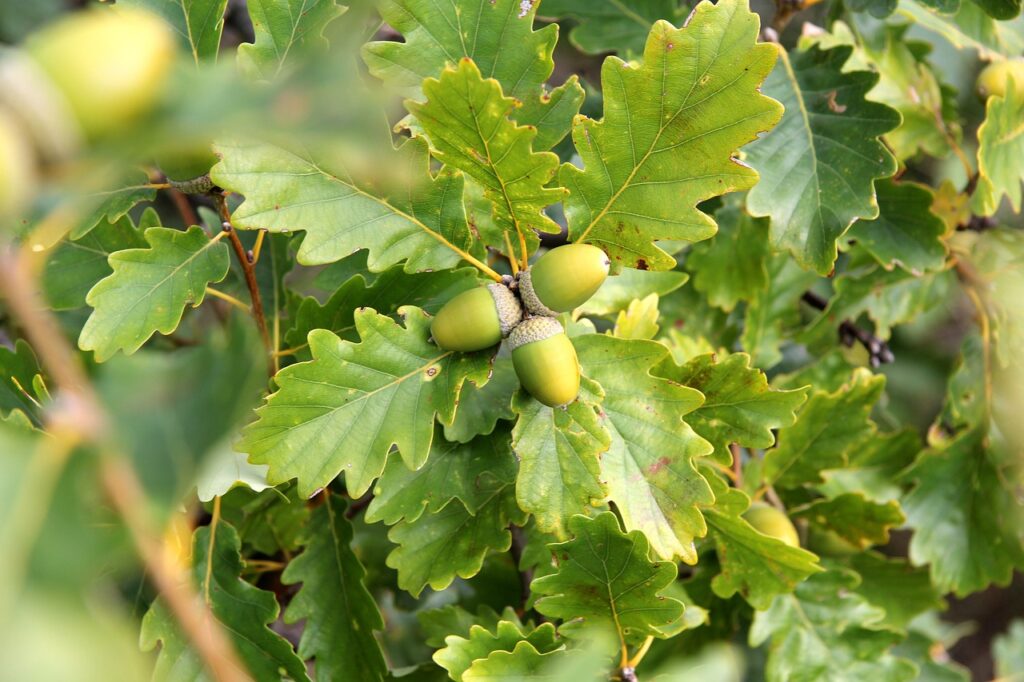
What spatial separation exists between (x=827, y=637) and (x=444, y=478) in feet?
2.26

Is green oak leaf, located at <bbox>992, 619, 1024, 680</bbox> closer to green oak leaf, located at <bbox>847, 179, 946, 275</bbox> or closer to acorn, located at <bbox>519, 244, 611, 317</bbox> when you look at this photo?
green oak leaf, located at <bbox>847, 179, 946, 275</bbox>

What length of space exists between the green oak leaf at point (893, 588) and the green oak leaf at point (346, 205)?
0.99 metres

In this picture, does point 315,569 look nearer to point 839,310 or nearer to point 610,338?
point 610,338

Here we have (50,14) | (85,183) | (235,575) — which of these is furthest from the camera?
(50,14)

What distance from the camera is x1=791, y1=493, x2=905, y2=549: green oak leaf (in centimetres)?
142

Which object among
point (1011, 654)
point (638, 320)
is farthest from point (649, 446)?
point (1011, 654)

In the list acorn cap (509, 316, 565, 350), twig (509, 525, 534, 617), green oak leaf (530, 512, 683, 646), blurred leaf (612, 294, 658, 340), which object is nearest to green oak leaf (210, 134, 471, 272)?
acorn cap (509, 316, 565, 350)

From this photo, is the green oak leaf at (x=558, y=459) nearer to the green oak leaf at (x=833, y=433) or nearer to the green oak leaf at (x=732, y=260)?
the green oak leaf at (x=833, y=433)

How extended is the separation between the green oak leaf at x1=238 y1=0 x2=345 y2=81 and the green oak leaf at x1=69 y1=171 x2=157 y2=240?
237mm

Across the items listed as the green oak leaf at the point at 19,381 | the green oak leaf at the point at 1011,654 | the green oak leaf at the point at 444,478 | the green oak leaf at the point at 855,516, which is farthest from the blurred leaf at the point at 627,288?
the green oak leaf at the point at 1011,654

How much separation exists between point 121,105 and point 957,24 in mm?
1738

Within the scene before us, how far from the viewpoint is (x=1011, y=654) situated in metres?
2.17

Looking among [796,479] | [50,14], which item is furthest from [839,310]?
[50,14]

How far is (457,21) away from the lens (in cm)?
101
